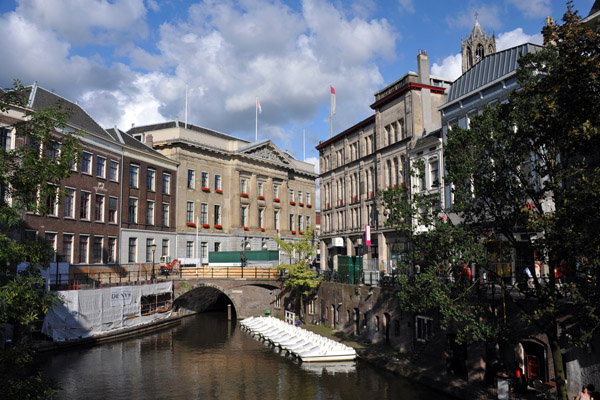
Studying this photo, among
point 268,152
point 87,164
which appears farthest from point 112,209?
point 268,152

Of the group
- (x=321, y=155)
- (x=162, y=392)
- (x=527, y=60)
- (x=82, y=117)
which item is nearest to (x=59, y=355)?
(x=162, y=392)

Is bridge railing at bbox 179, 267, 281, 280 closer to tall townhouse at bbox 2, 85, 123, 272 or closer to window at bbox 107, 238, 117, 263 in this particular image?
window at bbox 107, 238, 117, 263

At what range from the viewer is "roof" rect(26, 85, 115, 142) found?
44219 millimetres

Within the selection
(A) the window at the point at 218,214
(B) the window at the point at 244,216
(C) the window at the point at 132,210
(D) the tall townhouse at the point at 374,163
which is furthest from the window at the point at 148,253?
(D) the tall townhouse at the point at 374,163

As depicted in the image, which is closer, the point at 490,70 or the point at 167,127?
the point at 490,70

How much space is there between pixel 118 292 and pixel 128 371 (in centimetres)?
1314

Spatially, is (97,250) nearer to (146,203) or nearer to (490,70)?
(146,203)

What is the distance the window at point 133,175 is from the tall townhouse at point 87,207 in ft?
6.15

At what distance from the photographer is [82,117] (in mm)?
50719

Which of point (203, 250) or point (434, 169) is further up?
point (434, 169)

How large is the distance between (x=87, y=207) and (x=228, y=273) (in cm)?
1502

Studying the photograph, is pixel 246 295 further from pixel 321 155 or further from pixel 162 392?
pixel 162 392

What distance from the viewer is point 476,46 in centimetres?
8225

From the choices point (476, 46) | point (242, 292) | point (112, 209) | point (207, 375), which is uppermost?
point (476, 46)
